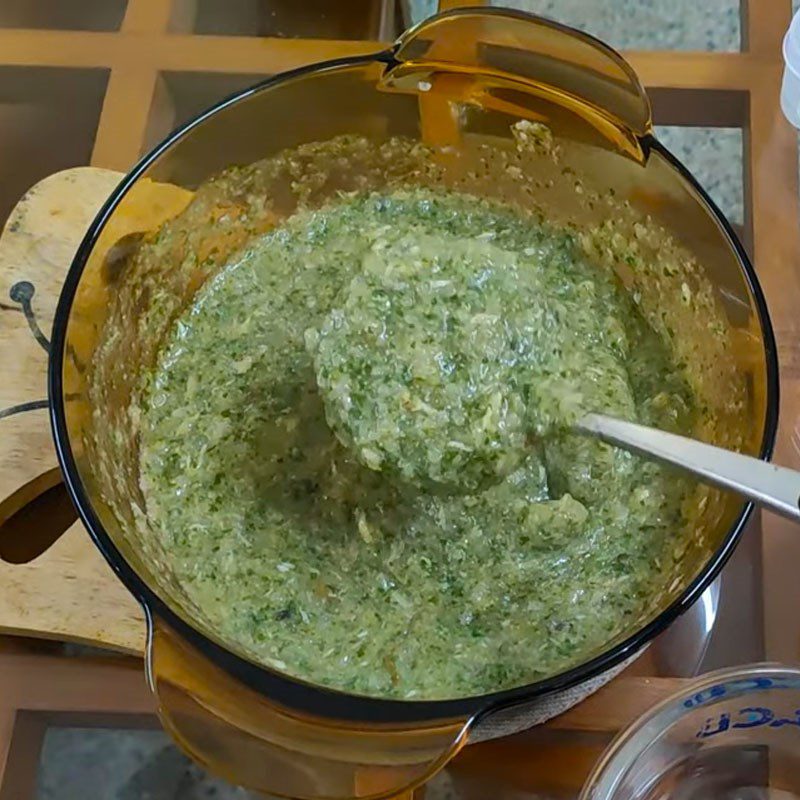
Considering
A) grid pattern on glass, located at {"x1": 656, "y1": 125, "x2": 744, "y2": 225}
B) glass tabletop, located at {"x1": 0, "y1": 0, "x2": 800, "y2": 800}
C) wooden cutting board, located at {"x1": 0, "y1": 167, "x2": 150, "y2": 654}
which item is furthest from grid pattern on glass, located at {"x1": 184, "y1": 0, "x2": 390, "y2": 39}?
grid pattern on glass, located at {"x1": 656, "y1": 125, "x2": 744, "y2": 225}

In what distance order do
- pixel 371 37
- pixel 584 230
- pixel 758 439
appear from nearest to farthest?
pixel 758 439, pixel 584 230, pixel 371 37

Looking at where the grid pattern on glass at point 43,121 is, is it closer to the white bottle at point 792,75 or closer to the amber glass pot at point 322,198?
the amber glass pot at point 322,198

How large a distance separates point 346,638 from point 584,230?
0.38 meters

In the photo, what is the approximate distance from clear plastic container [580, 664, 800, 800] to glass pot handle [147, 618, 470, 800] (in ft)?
0.57

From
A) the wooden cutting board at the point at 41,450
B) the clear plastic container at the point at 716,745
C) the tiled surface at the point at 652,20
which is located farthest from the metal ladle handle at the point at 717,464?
the tiled surface at the point at 652,20

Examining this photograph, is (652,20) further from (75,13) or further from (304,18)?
(75,13)

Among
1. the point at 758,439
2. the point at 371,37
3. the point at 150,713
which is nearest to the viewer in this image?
the point at 758,439

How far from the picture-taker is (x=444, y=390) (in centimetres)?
73

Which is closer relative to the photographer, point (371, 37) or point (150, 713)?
point (150, 713)

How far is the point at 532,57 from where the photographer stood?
32.2 inches

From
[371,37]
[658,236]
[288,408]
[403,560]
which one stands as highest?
[371,37]

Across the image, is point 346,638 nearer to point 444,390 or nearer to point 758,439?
point 444,390

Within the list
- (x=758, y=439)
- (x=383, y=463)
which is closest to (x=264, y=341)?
(x=383, y=463)

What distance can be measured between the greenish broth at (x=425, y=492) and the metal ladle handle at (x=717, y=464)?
0.05 metres
